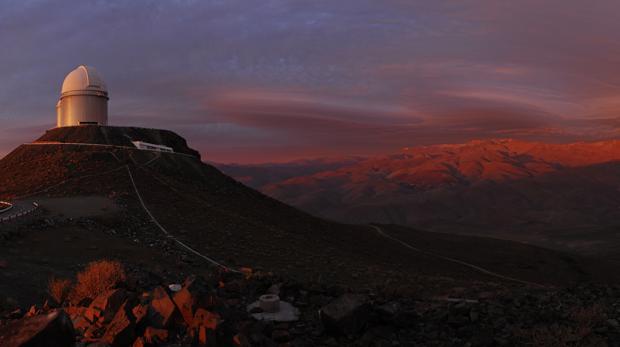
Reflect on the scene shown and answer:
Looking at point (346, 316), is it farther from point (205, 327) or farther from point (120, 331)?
point (120, 331)

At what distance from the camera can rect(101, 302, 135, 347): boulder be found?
6.79 m

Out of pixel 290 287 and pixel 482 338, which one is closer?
pixel 482 338

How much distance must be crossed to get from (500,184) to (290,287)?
195 meters

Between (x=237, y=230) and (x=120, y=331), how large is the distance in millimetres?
26250

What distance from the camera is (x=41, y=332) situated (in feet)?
19.7

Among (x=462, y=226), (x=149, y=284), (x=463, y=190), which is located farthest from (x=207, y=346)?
(x=463, y=190)

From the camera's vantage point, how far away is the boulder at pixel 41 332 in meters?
5.94

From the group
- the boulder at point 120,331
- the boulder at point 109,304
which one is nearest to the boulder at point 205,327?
the boulder at point 120,331

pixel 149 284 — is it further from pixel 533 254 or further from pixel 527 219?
pixel 527 219

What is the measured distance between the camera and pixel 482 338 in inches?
301

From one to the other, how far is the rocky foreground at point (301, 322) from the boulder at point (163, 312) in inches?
0.6

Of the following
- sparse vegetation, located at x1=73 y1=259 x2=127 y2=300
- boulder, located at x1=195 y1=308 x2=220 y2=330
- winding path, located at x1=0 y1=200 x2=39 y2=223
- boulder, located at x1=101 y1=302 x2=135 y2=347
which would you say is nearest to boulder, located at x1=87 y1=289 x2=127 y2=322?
boulder, located at x1=101 y1=302 x2=135 y2=347

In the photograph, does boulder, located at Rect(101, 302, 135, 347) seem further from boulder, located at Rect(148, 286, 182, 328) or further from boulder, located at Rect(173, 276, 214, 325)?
boulder, located at Rect(173, 276, 214, 325)

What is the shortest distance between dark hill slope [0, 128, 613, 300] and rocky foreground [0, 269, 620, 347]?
12297mm
